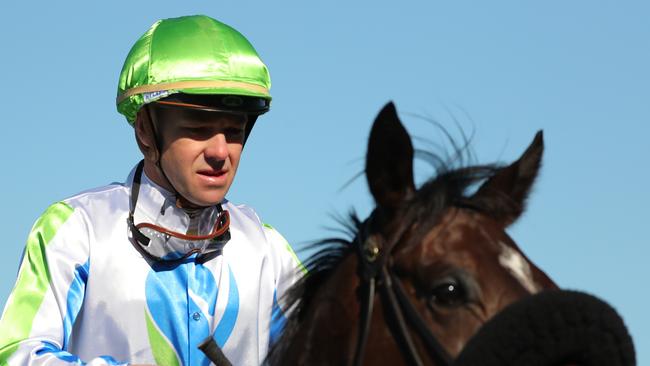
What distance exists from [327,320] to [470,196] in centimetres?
68

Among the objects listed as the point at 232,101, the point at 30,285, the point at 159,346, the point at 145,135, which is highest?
the point at 232,101

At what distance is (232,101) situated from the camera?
195 inches

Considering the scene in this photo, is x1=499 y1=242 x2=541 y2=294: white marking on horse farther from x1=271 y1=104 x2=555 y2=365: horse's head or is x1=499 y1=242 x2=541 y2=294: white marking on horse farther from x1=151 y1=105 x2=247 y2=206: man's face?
x1=151 y1=105 x2=247 y2=206: man's face

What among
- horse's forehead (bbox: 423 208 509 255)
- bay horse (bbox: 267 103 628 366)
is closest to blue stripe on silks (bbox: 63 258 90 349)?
bay horse (bbox: 267 103 628 366)

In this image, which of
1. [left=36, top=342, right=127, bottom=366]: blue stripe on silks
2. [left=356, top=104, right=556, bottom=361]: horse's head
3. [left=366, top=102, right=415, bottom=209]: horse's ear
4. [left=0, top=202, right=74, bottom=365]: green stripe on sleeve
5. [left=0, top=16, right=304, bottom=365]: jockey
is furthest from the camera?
[left=0, top=16, right=304, bottom=365]: jockey

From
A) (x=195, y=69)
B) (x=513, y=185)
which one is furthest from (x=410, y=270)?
(x=195, y=69)

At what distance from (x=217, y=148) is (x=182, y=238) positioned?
19.3 inches

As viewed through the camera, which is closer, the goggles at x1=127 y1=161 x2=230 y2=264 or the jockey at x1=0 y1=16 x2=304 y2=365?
the jockey at x1=0 y1=16 x2=304 y2=365

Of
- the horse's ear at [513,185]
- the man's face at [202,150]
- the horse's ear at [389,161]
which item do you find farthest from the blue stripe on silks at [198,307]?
the horse's ear at [513,185]

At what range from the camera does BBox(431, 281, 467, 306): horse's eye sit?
11.5 ft

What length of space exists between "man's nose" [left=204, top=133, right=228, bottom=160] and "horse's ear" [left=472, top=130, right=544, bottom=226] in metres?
1.33

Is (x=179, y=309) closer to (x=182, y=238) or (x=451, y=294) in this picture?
(x=182, y=238)

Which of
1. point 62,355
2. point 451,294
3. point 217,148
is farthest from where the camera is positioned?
point 217,148

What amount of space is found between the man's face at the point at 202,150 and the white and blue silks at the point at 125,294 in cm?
23
